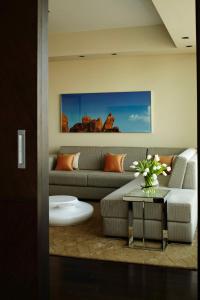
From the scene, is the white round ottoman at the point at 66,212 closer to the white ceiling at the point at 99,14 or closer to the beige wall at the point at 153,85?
the beige wall at the point at 153,85

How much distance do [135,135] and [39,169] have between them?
200 inches

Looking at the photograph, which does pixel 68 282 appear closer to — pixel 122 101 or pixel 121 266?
pixel 121 266

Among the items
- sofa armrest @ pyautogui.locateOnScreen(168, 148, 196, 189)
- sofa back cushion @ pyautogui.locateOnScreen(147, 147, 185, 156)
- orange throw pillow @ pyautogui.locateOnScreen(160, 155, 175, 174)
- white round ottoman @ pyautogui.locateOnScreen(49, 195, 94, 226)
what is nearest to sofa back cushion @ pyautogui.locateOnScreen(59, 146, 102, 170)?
sofa back cushion @ pyautogui.locateOnScreen(147, 147, 185, 156)

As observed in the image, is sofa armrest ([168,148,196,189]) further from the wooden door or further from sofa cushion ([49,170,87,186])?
the wooden door

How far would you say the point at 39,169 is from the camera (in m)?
2.12

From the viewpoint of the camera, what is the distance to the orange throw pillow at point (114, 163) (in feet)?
21.7

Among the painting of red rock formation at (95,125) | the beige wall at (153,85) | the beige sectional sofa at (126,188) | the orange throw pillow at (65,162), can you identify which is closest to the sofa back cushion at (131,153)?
the beige sectional sofa at (126,188)

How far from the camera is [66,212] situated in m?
4.92

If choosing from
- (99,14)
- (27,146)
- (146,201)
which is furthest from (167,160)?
(27,146)

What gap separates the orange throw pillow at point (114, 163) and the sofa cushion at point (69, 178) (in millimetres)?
464

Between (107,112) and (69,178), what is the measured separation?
1530 millimetres

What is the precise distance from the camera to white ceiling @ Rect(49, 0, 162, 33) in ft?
17.0

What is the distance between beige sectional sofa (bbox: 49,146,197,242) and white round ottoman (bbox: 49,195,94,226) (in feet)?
1.61

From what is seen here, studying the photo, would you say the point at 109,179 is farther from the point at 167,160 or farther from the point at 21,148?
the point at 21,148
